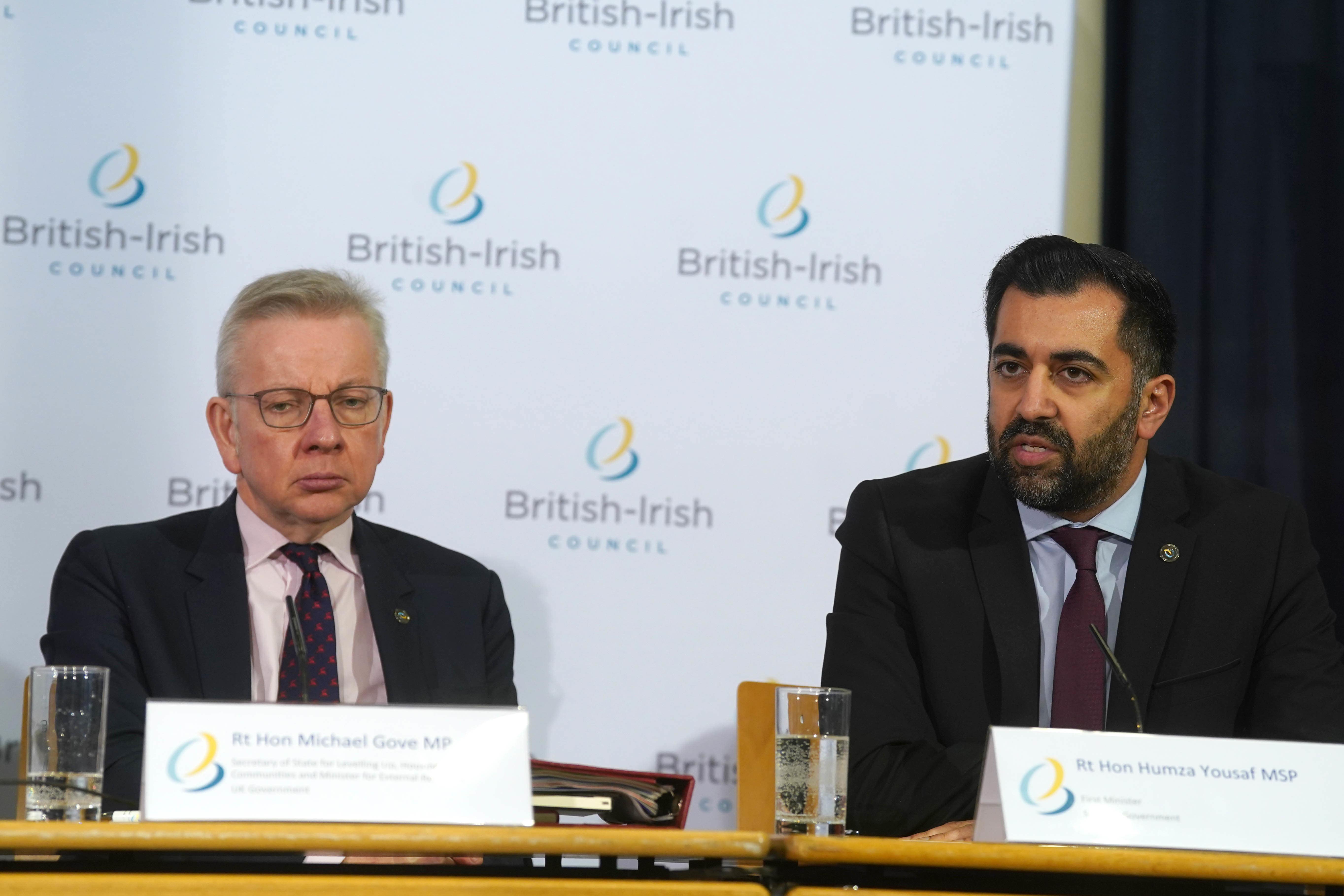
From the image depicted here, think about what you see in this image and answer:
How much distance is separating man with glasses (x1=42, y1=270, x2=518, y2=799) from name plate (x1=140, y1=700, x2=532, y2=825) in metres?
0.98

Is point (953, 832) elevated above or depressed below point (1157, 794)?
below

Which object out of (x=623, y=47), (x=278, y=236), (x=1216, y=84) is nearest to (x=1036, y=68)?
(x=1216, y=84)

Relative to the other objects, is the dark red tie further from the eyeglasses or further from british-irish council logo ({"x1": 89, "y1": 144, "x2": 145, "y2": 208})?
british-irish council logo ({"x1": 89, "y1": 144, "x2": 145, "y2": 208})

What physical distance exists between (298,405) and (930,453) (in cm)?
175

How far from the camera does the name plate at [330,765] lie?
1511 millimetres

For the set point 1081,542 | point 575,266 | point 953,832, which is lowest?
point 953,832

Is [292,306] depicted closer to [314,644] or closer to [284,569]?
[284,569]

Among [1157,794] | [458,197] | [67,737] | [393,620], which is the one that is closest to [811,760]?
[1157,794]

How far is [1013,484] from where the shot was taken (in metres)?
2.58

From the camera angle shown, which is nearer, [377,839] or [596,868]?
[377,839]

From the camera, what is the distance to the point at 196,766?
4.99 feet

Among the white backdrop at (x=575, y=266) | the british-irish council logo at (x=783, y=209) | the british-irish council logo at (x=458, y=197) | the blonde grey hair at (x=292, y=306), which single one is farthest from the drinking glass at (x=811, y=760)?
the british-irish council logo at (x=458, y=197)

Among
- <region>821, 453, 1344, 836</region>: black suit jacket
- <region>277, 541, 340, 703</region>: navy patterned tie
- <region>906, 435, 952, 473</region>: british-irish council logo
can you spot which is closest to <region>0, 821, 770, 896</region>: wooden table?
<region>821, 453, 1344, 836</region>: black suit jacket

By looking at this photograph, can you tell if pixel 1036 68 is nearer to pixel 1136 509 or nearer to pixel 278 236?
pixel 1136 509
